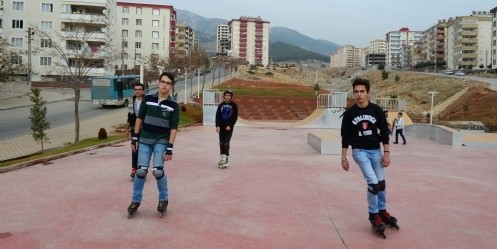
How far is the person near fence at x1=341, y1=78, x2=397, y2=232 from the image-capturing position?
486 centimetres

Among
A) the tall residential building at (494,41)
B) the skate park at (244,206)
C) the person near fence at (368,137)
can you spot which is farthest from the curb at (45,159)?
the tall residential building at (494,41)

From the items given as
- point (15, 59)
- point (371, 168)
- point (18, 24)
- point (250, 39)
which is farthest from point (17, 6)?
point (250, 39)

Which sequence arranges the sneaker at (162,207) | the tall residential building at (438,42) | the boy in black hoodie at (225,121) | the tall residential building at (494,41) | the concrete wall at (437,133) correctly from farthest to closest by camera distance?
the tall residential building at (438,42) < the tall residential building at (494,41) < the concrete wall at (437,133) < the boy in black hoodie at (225,121) < the sneaker at (162,207)

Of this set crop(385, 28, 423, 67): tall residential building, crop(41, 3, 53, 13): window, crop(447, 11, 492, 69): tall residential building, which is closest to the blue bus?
crop(41, 3, 53, 13): window

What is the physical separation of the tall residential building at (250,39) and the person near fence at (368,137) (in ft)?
459

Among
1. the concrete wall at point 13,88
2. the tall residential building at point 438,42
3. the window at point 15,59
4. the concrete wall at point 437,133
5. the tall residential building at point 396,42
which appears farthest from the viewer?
the tall residential building at point 396,42

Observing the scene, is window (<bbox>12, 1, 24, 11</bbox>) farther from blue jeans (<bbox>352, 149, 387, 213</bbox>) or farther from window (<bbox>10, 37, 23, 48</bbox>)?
blue jeans (<bbox>352, 149, 387, 213</bbox>)

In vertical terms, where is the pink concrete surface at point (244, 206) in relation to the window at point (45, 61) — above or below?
below

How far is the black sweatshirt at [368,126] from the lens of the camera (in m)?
Answer: 4.89

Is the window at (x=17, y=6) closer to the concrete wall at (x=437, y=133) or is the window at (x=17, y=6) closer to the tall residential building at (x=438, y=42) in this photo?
the concrete wall at (x=437, y=133)

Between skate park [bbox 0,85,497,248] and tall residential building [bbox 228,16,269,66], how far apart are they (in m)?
136

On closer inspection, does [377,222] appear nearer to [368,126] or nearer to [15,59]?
[368,126]

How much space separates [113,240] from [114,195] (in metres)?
2.07

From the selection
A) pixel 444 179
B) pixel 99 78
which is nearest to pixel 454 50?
pixel 99 78
